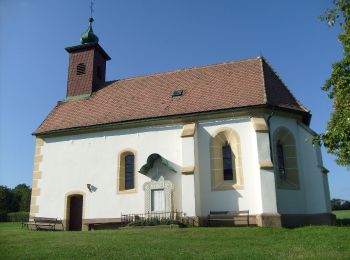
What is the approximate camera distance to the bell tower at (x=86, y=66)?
25562 millimetres

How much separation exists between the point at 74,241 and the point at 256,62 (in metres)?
15.1

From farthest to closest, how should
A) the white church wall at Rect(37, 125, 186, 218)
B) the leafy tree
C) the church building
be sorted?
the leafy tree
the white church wall at Rect(37, 125, 186, 218)
the church building

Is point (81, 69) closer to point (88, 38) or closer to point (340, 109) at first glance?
point (88, 38)

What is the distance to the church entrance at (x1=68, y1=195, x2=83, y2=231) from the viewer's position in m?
21.0

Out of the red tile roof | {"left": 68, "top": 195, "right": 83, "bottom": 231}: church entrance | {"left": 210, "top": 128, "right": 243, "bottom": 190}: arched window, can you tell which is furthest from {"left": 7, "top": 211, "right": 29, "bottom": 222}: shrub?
{"left": 210, "top": 128, "right": 243, "bottom": 190}: arched window

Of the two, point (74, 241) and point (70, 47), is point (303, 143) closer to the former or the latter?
point (74, 241)

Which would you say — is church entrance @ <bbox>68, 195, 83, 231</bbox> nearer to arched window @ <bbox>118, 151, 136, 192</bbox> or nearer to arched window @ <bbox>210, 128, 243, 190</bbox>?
arched window @ <bbox>118, 151, 136, 192</bbox>

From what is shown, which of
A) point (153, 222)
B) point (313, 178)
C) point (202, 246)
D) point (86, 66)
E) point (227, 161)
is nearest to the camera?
point (202, 246)

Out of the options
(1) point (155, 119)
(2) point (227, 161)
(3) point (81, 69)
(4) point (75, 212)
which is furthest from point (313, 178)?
(3) point (81, 69)

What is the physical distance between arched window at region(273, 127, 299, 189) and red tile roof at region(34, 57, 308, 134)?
1.56 metres

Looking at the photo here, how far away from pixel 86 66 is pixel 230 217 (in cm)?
1490

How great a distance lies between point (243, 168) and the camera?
729 inches

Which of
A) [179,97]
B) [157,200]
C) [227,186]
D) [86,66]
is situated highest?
[86,66]

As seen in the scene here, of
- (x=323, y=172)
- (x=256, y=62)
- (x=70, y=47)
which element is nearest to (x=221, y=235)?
(x=323, y=172)
